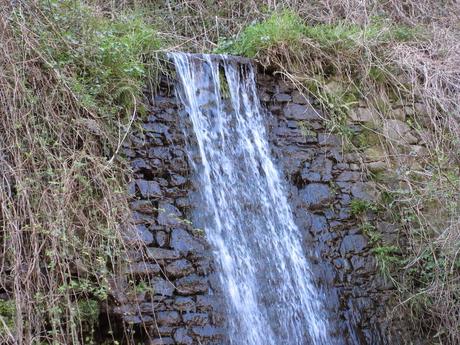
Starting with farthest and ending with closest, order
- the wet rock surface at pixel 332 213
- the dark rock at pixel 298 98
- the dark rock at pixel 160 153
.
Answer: the dark rock at pixel 298 98 → the wet rock surface at pixel 332 213 → the dark rock at pixel 160 153

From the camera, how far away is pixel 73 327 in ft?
11.9

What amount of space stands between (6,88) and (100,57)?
0.84m

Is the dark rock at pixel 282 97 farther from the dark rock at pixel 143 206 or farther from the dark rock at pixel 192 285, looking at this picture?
the dark rock at pixel 192 285

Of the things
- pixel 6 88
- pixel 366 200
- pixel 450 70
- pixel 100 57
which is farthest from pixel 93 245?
pixel 450 70

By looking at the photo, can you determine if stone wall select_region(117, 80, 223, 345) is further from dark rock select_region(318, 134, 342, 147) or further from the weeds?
dark rock select_region(318, 134, 342, 147)

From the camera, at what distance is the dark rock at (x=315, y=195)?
17.9ft

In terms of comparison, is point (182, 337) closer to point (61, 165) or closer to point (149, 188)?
point (149, 188)

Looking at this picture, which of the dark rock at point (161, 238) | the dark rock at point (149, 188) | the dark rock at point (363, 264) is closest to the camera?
the dark rock at point (161, 238)

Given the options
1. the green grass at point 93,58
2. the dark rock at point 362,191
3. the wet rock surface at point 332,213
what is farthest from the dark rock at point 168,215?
the dark rock at point 362,191

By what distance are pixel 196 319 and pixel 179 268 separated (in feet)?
1.14

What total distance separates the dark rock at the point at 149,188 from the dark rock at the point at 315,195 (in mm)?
1322

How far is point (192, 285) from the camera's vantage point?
4.41 metres

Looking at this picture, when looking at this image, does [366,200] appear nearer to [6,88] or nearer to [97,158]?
[97,158]

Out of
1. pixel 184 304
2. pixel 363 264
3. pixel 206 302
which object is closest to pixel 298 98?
pixel 363 264
